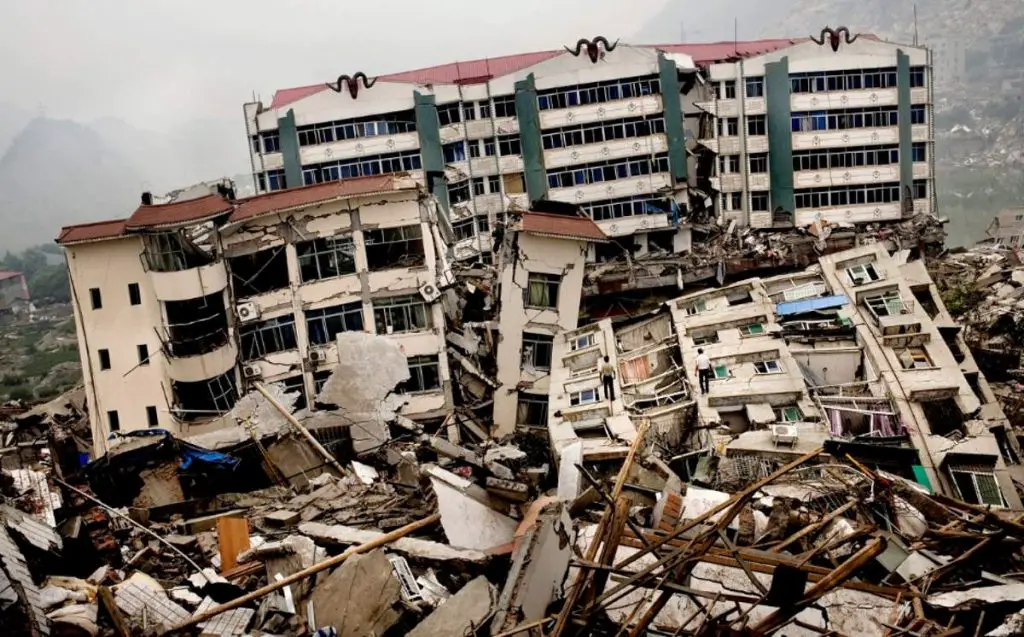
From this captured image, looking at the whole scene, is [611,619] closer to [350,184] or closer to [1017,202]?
[350,184]

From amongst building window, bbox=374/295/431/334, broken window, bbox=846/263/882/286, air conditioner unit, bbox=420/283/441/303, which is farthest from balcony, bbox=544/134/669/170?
building window, bbox=374/295/431/334

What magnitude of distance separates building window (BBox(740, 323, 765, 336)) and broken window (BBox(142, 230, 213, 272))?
17.1 metres

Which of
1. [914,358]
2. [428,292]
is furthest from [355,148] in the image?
[914,358]

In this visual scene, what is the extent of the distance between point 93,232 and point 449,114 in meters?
17.9

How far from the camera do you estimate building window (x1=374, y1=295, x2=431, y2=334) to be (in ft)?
77.6

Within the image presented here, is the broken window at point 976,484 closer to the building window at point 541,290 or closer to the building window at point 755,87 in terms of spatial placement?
the building window at point 541,290

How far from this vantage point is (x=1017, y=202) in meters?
83.6

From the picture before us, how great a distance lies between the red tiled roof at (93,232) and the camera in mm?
21594

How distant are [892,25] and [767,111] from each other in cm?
14561

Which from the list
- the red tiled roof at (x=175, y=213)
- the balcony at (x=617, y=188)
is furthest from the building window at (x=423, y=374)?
the balcony at (x=617, y=188)

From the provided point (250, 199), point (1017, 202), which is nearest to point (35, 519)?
point (250, 199)

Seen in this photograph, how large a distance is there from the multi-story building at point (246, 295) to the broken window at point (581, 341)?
470 centimetres

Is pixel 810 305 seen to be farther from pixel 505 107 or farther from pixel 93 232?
pixel 93 232

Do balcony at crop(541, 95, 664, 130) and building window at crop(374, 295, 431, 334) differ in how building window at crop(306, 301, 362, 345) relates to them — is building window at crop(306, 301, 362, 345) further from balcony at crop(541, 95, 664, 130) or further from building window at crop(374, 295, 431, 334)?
balcony at crop(541, 95, 664, 130)
